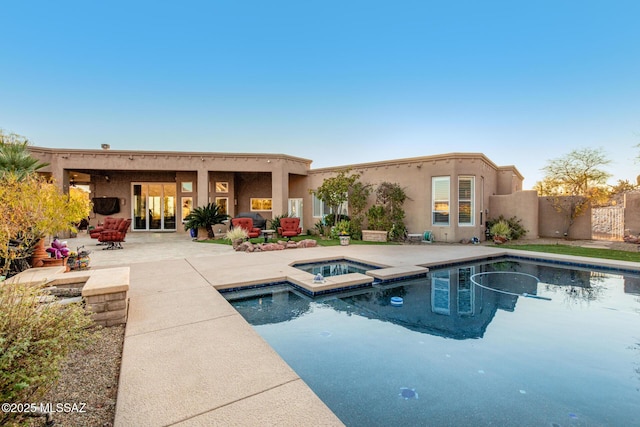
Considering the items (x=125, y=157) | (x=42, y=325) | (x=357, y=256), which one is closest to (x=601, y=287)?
(x=357, y=256)

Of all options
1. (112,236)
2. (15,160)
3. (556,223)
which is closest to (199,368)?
(15,160)

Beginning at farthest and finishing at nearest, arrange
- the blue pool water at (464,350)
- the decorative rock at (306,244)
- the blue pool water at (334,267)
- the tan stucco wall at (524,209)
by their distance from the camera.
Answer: the tan stucco wall at (524,209) < the decorative rock at (306,244) < the blue pool water at (334,267) < the blue pool water at (464,350)

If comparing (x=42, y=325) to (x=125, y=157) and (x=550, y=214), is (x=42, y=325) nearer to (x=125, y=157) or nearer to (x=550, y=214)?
(x=125, y=157)

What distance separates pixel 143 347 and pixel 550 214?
18.3 meters

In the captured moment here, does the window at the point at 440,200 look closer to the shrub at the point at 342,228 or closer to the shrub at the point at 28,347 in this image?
the shrub at the point at 342,228

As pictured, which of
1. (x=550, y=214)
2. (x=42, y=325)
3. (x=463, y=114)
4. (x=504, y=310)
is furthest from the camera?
(x=550, y=214)

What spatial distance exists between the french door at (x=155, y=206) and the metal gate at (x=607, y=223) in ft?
77.2

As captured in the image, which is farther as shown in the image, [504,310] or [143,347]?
[504,310]

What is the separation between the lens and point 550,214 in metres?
14.8

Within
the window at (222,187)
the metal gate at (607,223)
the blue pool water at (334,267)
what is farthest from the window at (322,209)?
the metal gate at (607,223)

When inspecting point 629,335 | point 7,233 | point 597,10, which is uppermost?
point 597,10

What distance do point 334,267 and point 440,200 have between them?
23.9 feet

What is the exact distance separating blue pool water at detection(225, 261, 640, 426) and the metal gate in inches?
409

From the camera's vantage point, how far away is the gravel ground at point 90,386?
6.92 ft
